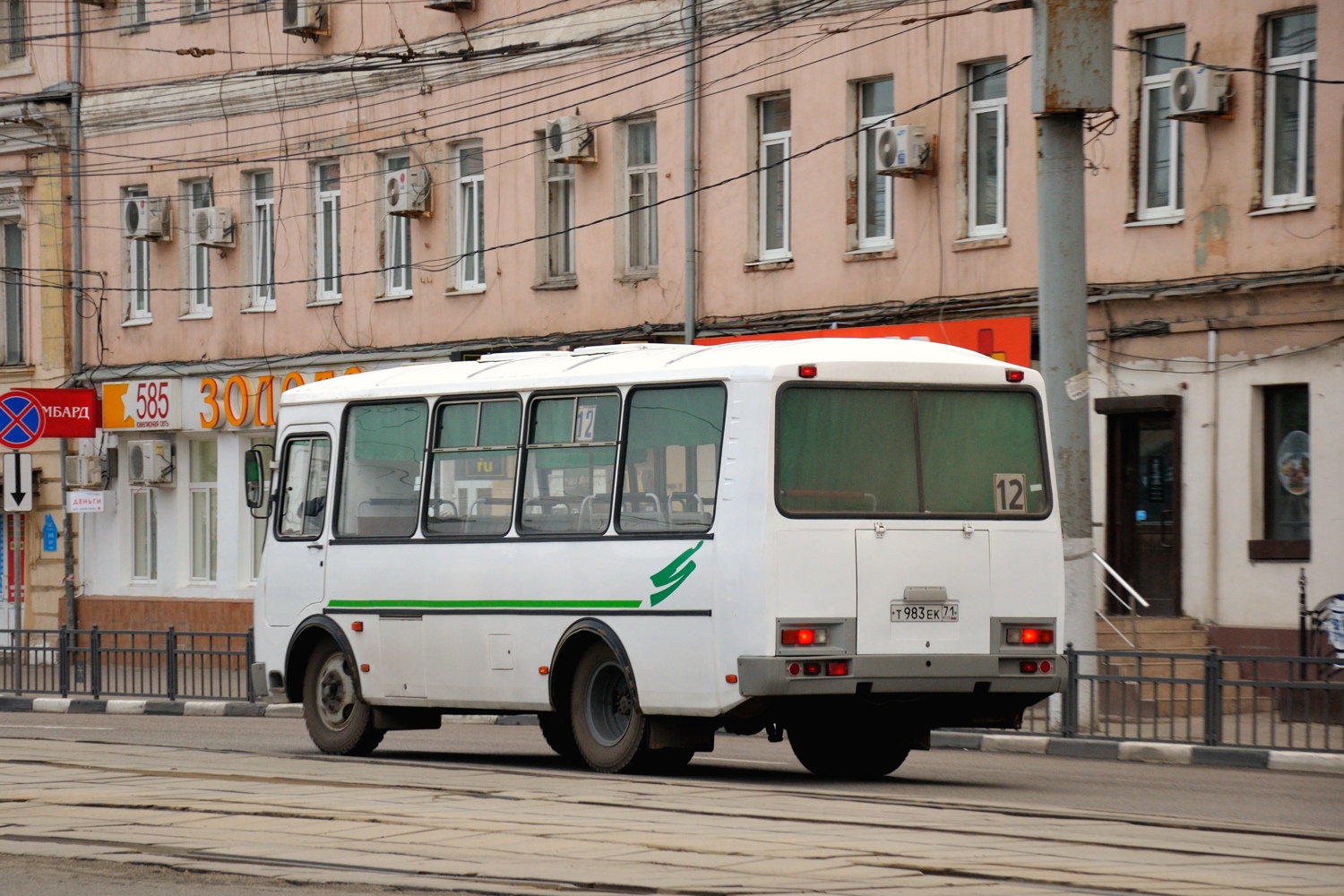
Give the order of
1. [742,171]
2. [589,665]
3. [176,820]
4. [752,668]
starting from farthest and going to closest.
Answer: [742,171]
[589,665]
[752,668]
[176,820]

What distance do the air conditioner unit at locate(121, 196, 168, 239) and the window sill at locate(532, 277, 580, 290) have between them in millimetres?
8224

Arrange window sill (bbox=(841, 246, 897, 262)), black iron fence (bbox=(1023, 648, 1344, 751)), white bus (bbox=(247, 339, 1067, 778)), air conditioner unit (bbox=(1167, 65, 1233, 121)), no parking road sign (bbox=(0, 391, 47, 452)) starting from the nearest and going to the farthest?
white bus (bbox=(247, 339, 1067, 778))
black iron fence (bbox=(1023, 648, 1344, 751))
air conditioner unit (bbox=(1167, 65, 1233, 121))
window sill (bbox=(841, 246, 897, 262))
no parking road sign (bbox=(0, 391, 47, 452))

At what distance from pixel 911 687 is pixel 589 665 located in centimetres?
229

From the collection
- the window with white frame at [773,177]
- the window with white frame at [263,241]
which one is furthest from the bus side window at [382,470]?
the window with white frame at [263,241]

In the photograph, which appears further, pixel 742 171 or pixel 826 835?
pixel 742 171

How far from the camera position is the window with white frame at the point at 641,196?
2927cm

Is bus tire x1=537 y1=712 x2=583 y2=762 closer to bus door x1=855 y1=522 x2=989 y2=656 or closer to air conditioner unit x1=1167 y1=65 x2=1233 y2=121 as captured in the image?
bus door x1=855 y1=522 x2=989 y2=656

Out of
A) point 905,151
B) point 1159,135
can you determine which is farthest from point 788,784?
point 905,151

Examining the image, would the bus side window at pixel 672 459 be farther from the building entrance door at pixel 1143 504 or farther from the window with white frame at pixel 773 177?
the window with white frame at pixel 773 177

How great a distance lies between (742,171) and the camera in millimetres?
27734

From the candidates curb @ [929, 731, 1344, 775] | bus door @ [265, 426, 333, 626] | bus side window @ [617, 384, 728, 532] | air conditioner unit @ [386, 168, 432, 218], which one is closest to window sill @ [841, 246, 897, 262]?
air conditioner unit @ [386, 168, 432, 218]

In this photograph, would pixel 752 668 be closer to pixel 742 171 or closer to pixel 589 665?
pixel 589 665

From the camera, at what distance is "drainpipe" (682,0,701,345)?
2803 centimetres

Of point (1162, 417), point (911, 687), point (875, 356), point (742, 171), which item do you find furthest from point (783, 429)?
point (742, 171)
